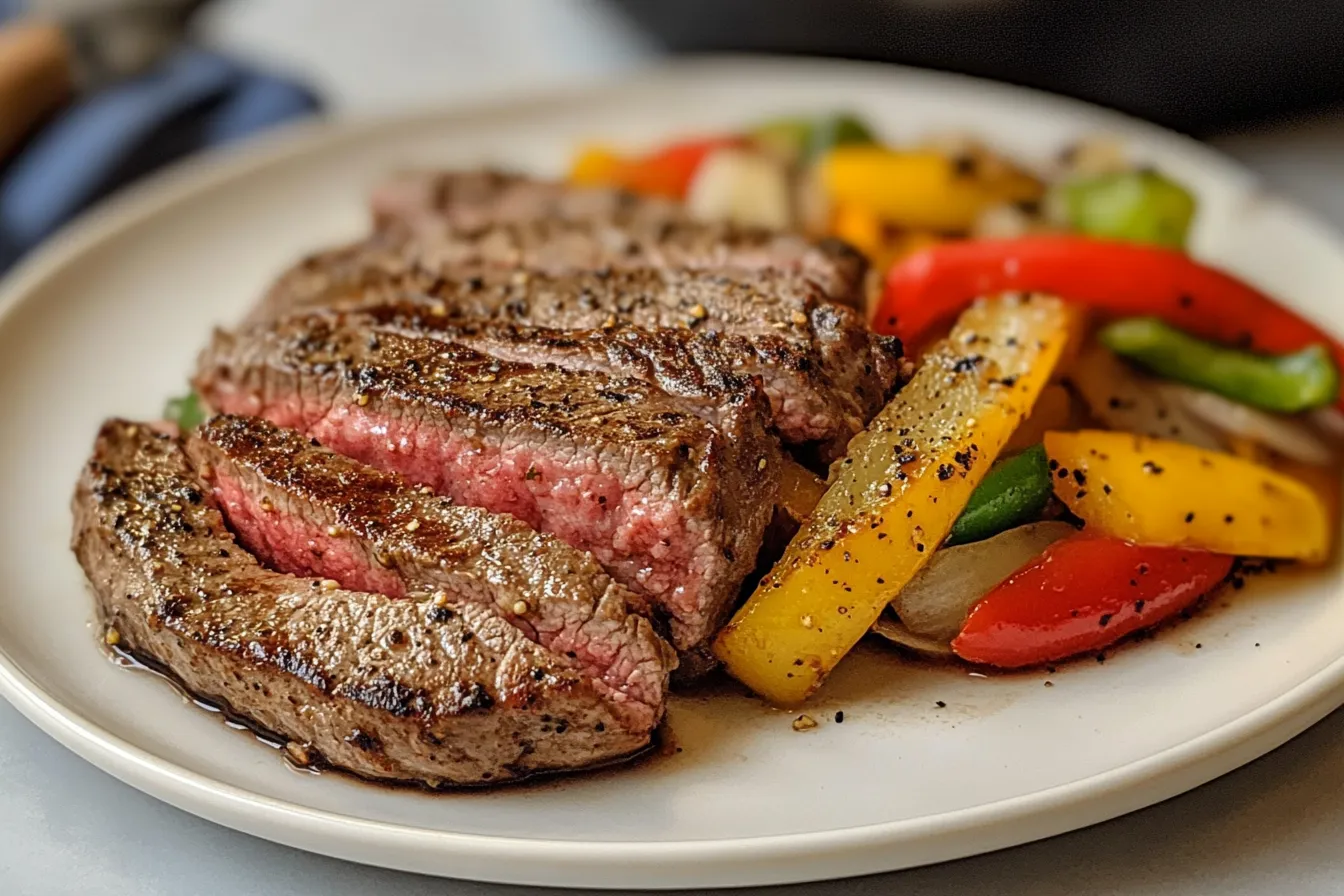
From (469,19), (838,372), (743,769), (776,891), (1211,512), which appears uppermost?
(469,19)

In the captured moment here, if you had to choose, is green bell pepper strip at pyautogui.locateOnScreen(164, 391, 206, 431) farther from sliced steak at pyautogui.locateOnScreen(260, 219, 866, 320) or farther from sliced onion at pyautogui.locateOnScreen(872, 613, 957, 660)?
sliced onion at pyautogui.locateOnScreen(872, 613, 957, 660)

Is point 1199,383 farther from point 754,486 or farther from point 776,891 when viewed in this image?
point 776,891

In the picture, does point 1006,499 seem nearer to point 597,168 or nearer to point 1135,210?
point 1135,210

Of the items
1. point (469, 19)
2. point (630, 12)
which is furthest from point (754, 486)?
point (469, 19)

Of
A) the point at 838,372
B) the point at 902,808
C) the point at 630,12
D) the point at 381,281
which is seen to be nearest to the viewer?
the point at 902,808

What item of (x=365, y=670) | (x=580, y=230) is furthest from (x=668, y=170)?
(x=365, y=670)

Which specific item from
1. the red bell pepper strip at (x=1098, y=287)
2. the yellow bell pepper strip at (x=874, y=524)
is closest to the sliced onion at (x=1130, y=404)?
the red bell pepper strip at (x=1098, y=287)
